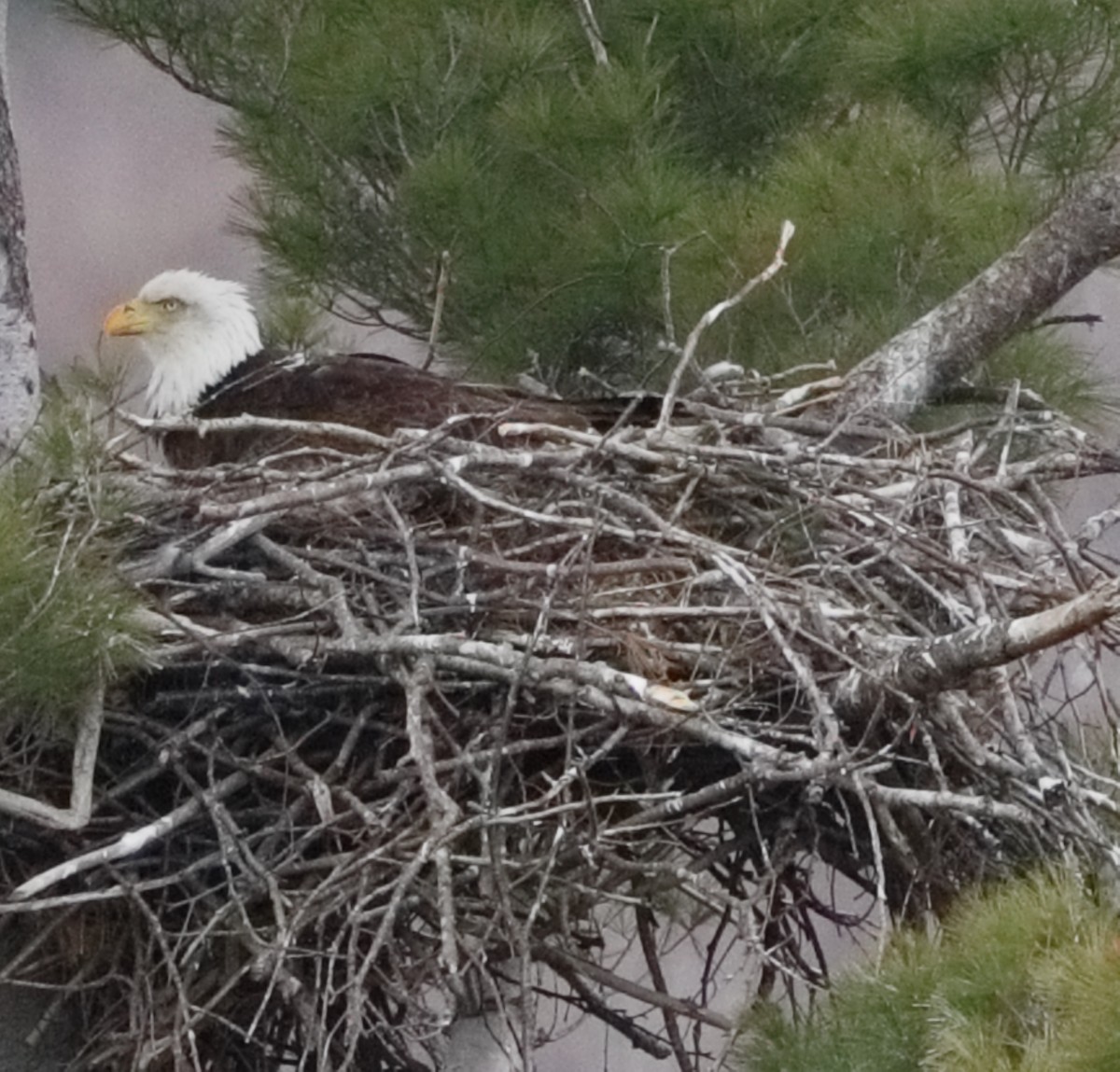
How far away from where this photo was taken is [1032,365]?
2.30 metres

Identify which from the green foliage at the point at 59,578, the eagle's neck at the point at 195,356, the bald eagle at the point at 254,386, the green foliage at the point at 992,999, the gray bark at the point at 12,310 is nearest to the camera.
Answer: the green foliage at the point at 992,999

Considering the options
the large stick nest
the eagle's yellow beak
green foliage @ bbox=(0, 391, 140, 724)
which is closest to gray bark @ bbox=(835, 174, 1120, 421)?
the large stick nest

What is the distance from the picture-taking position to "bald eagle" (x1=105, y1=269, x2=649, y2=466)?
1993 millimetres

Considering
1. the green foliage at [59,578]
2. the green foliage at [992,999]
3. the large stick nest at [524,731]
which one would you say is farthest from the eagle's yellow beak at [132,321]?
the green foliage at [992,999]

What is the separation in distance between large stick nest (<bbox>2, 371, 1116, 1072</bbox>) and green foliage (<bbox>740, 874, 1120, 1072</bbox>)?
Result: 269mm

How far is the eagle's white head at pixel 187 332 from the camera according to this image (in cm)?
240

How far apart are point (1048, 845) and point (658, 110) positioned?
101 centimetres

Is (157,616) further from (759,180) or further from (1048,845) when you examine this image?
(759,180)

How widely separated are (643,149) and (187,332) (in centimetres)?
64

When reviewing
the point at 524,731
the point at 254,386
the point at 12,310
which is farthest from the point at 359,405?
the point at 524,731

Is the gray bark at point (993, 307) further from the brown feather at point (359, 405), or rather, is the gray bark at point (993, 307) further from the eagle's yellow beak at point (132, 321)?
the eagle's yellow beak at point (132, 321)

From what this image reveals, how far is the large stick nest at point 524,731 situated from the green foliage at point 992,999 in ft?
0.88

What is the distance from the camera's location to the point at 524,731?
1618 mm

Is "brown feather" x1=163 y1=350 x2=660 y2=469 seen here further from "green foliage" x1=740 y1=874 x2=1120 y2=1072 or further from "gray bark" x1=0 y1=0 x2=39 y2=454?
"green foliage" x1=740 y1=874 x2=1120 y2=1072
